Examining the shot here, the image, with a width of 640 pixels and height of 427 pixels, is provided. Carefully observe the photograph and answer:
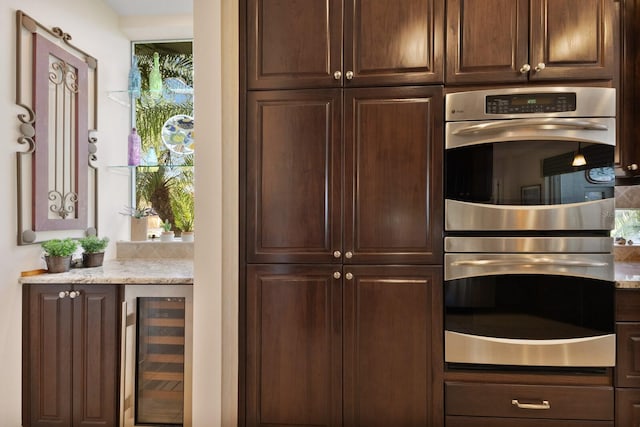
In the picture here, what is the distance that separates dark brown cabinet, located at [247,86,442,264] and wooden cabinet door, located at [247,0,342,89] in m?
0.08

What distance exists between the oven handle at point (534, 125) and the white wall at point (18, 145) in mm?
2197

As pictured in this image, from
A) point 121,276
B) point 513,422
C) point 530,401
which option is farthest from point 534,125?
point 121,276

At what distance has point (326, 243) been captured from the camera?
5.58 ft

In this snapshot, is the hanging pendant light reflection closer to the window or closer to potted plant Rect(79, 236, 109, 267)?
the window

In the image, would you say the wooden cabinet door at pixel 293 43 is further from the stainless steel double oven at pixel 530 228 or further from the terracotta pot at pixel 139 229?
the terracotta pot at pixel 139 229

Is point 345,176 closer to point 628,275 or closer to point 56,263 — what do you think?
point 628,275

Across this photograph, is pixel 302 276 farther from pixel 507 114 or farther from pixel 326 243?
pixel 507 114

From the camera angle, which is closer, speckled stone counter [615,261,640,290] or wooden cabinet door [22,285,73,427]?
speckled stone counter [615,261,640,290]

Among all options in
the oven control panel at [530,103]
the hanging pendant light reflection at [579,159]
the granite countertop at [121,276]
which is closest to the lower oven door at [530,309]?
the hanging pendant light reflection at [579,159]

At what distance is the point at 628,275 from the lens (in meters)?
1.72

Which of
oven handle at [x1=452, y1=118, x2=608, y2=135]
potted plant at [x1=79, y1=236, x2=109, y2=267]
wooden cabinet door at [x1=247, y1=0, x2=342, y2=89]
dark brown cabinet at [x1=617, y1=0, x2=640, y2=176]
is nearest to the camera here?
oven handle at [x1=452, y1=118, x2=608, y2=135]

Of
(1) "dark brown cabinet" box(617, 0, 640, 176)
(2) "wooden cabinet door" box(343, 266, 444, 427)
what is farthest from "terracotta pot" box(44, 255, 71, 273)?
(1) "dark brown cabinet" box(617, 0, 640, 176)

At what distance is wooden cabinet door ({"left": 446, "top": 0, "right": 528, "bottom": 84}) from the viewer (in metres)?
1.64

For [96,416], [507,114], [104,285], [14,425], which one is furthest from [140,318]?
[507,114]
